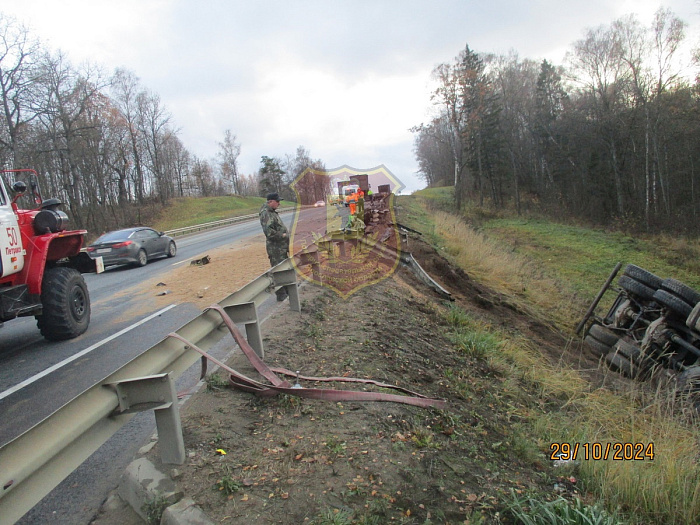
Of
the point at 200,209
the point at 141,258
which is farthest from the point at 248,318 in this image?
the point at 200,209

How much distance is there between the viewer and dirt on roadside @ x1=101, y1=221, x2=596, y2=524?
269 centimetres

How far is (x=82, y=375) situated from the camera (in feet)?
18.2

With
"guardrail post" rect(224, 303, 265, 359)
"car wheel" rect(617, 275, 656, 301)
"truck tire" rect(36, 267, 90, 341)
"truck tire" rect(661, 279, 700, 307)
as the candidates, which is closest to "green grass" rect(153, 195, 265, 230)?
"truck tire" rect(36, 267, 90, 341)

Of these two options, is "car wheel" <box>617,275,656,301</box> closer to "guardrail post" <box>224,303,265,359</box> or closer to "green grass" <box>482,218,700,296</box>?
"guardrail post" <box>224,303,265,359</box>

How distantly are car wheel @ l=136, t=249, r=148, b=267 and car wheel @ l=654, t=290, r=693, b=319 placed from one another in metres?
15.8

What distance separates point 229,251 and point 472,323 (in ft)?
38.4

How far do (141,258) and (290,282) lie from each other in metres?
12.3

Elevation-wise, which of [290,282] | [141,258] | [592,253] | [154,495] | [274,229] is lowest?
[592,253]

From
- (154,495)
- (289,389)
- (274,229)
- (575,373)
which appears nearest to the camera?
(154,495)

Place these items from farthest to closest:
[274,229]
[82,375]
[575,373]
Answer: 1. [274,229]
2. [575,373]
3. [82,375]

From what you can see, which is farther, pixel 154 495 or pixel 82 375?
pixel 82 375

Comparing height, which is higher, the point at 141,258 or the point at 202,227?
the point at 141,258

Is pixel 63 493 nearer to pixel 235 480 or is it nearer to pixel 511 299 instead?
pixel 235 480

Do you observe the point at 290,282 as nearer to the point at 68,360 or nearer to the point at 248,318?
the point at 248,318
